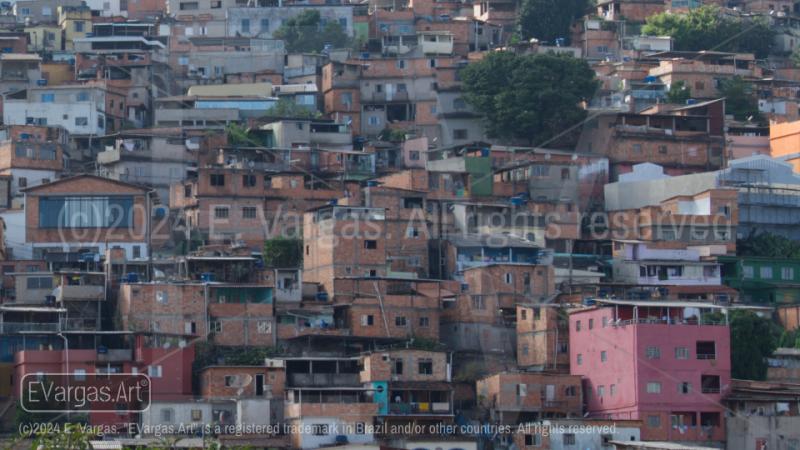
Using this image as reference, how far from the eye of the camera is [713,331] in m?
50.5

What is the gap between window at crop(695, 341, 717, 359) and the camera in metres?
50.3

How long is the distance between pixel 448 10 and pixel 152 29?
13.5 metres

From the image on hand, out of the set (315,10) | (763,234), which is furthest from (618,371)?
(315,10)

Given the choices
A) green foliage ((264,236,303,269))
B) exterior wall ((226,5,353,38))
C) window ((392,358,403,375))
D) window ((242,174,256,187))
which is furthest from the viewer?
exterior wall ((226,5,353,38))

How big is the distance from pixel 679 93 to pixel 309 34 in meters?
16.8

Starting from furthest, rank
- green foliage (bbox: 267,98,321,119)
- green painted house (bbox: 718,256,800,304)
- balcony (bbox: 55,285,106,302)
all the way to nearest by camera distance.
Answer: green foliage (bbox: 267,98,321,119) → green painted house (bbox: 718,256,800,304) → balcony (bbox: 55,285,106,302)

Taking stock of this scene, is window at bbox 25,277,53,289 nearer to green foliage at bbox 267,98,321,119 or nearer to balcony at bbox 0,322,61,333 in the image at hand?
balcony at bbox 0,322,61,333

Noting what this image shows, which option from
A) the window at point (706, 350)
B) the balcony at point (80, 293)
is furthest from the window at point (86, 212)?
the window at point (706, 350)

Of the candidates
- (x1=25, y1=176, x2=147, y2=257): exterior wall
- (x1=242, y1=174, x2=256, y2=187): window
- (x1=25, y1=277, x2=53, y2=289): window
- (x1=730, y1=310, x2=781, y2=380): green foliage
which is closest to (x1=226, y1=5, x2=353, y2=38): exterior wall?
(x1=242, y1=174, x2=256, y2=187): window

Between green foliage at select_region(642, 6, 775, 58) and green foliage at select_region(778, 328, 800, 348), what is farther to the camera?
green foliage at select_region(642, 6, 775, 58)

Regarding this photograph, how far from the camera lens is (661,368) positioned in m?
49.8

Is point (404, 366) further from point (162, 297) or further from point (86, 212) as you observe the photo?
point (86, 212)

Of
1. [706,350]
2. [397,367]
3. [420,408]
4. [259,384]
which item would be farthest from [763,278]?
[259,384]

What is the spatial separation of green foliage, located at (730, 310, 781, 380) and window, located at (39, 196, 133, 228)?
19.0m
